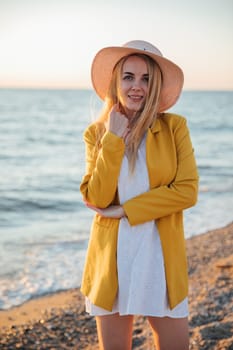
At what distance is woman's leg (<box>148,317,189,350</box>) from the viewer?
8.68ft

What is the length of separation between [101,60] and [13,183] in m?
10.2

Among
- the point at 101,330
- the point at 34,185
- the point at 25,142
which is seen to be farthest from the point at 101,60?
the point at 25,142

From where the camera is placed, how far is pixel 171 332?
265cm

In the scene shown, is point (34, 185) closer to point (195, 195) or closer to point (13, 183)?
point (13, 183)

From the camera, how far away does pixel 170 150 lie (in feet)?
8.93

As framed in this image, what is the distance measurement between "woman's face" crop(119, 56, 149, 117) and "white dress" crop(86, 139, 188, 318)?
0.29 metres

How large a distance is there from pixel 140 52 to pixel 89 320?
2.68m

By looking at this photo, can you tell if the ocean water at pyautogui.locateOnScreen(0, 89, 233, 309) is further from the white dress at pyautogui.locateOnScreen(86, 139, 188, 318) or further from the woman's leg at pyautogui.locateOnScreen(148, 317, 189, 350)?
the woman's leg at pyautogui.locateOnScreen(148, 317, 189, 350)

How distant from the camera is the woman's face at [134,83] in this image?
2.71 metres

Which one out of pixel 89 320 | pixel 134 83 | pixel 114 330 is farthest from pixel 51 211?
pixel 134 83

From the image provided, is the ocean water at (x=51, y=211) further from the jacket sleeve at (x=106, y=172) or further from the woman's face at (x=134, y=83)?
the jacket sleeve at (x=106, y=172)

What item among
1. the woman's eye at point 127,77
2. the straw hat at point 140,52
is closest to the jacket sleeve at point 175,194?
the straw hat at point 140,52

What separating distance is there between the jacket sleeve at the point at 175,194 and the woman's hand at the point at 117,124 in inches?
9.7

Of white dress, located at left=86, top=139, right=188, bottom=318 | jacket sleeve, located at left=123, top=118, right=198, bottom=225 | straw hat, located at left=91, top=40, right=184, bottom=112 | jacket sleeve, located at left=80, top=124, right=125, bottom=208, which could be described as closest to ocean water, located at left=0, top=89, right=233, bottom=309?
straw hat, located at left=91, top=40, right=184, bottom=112
